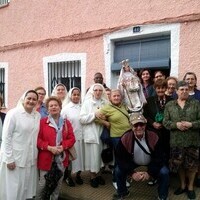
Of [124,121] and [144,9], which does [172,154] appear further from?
[144,9]

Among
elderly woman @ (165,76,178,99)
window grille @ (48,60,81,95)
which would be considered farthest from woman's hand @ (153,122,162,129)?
window grille @ (48,60,81,95)

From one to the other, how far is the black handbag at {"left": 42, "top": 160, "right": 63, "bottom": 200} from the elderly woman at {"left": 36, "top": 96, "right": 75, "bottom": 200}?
0.03 meters

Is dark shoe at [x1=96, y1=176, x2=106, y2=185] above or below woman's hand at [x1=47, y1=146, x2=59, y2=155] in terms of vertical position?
below

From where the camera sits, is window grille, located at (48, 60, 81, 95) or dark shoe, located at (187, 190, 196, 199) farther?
window grille, located at (48, 60, 81, 95)

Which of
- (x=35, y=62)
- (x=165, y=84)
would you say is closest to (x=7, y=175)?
(x=165, y=84)

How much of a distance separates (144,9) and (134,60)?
108 cm

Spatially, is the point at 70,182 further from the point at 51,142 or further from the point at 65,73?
the point at 65,73

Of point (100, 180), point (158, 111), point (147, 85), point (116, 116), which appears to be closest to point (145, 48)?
point (147, 85)

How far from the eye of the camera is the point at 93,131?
17.9 feet

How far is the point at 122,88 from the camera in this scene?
5.50m

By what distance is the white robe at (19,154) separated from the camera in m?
4.57

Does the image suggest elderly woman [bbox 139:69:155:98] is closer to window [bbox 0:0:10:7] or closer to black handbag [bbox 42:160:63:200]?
black handbag [bbox 42:160:63:200]

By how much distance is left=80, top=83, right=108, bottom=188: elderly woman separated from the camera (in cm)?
544

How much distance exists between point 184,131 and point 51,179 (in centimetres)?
195
